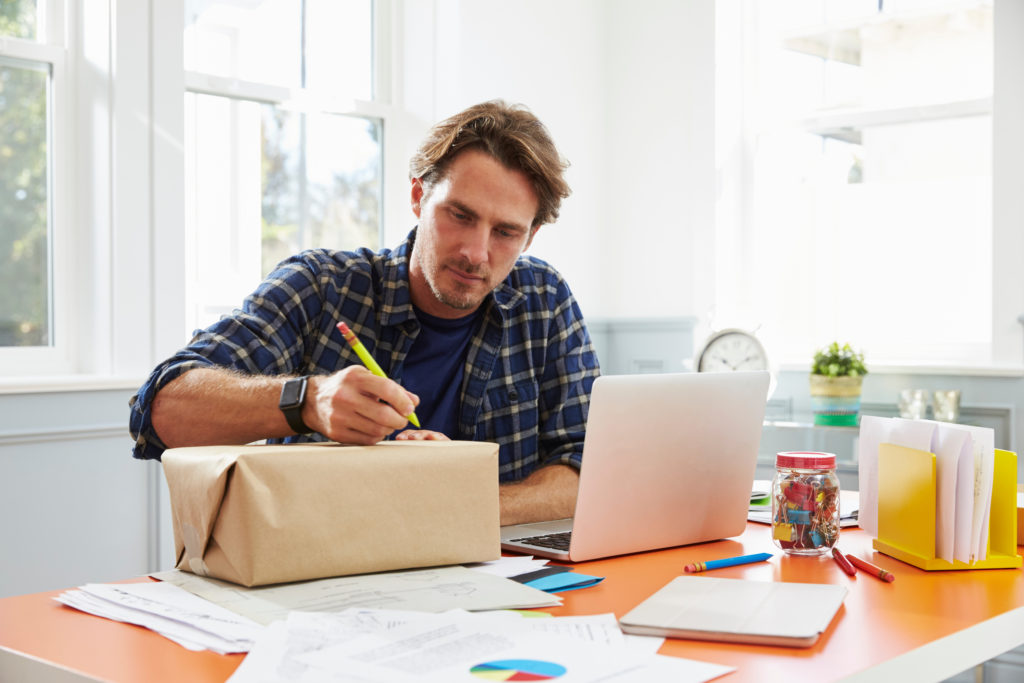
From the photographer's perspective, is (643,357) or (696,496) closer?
(696,496)

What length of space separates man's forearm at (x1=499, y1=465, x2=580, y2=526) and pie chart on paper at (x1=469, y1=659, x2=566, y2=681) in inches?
25.9

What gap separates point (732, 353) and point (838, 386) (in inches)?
14.3

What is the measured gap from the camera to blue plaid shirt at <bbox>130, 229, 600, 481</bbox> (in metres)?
1.63

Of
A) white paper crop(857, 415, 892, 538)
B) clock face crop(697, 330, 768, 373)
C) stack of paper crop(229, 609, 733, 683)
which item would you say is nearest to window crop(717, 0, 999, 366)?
clock face crop(697, 330, 768, 373)

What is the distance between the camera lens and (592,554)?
3.87ft

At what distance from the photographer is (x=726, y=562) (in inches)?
45.4

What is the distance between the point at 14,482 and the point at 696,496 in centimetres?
177

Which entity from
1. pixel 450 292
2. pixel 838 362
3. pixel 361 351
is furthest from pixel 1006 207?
pixel 361 351

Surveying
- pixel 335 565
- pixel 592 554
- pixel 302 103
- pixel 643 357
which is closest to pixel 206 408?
pixel 335 565

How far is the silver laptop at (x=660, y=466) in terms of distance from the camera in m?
1.16

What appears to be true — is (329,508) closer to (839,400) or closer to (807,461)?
(807,461)

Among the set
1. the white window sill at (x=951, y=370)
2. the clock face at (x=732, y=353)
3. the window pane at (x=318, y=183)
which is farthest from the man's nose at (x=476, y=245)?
the white window sill at (x=951, y=370)

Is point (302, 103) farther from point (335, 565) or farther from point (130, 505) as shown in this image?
point (335, 565)

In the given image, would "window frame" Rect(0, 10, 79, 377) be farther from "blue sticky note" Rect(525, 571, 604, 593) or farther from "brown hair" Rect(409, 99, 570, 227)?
"blue sticky note" Rect(525, 571, 604, 593)
